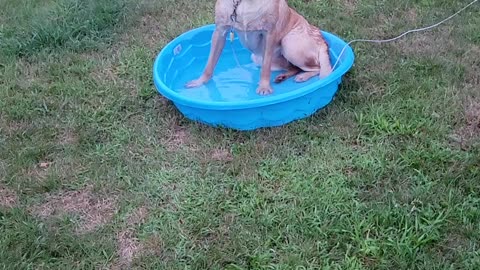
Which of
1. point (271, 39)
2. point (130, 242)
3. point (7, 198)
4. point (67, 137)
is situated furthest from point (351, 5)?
point (7, 198)

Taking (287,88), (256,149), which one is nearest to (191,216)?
(256,149)

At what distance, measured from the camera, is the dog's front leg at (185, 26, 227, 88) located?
13.5 ft

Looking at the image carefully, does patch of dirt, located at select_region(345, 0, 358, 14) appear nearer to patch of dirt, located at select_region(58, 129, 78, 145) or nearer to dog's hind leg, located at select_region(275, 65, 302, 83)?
dog's hind leg, located at select_region(275, 65, 302, 83)

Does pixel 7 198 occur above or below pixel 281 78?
below

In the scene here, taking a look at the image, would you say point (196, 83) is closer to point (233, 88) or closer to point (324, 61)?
point (233, 88)

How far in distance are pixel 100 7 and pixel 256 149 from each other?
2451mm

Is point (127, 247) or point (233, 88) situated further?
point (233, 88)

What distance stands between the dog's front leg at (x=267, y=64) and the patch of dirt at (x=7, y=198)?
5.49 ft

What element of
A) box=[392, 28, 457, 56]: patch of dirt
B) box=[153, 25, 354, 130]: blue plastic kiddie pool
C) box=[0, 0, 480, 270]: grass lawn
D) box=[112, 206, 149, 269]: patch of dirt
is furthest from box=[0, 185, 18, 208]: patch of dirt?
box=[392, 28, 457, 56]: patch of dirt

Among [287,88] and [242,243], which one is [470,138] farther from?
[242,243]

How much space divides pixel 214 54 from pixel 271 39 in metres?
0.43

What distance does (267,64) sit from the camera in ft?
13.3

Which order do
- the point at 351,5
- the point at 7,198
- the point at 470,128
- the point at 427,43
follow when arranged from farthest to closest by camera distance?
the point at 351,5, the point at 427,43, the point at 470,128, the point at 7,198

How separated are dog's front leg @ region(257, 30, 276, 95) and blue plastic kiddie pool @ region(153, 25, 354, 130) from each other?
6 cm
